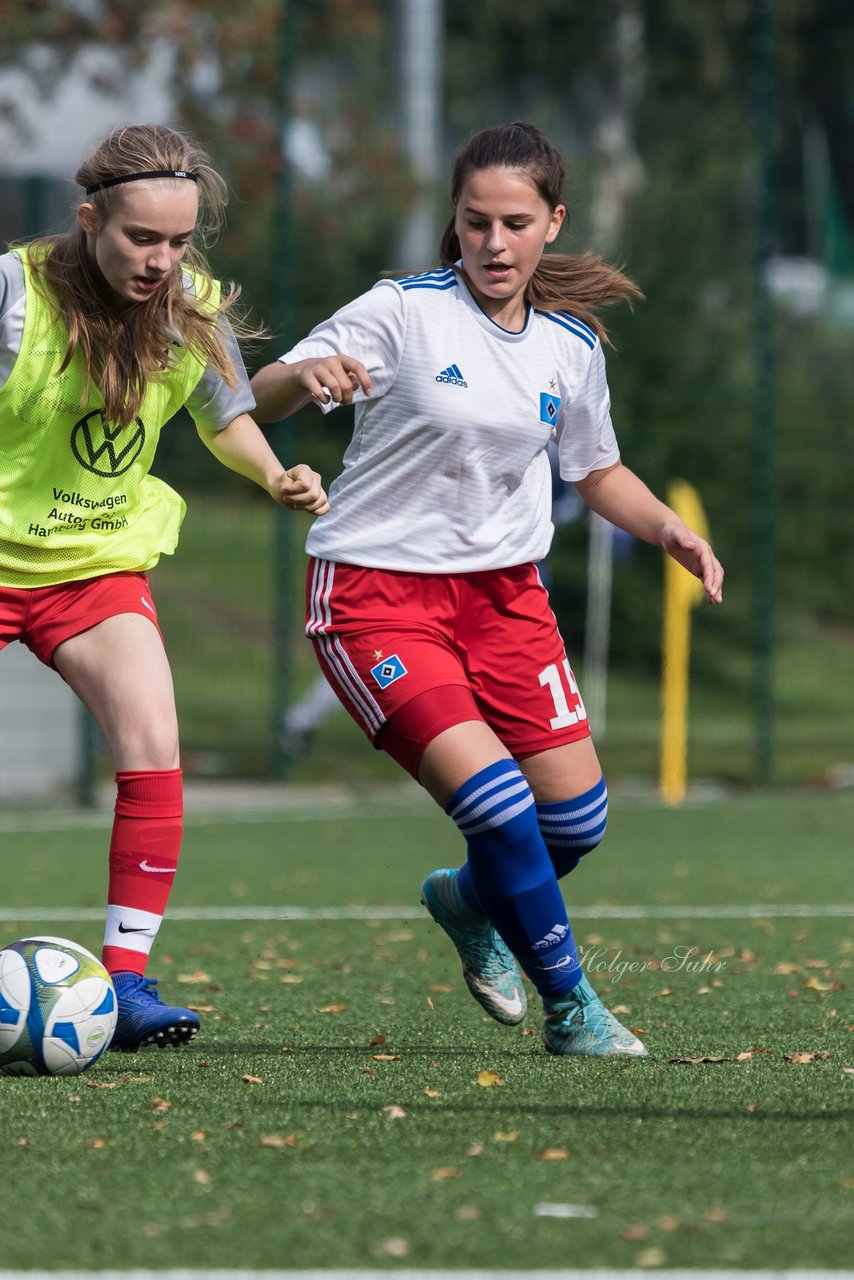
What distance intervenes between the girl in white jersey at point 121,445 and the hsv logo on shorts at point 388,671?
0.37 metres

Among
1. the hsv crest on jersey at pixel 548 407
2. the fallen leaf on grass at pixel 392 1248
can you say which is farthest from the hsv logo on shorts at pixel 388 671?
the fallen leaf on grass at pixel 392 1248

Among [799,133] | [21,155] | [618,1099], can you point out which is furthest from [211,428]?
[799,133]

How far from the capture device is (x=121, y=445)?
4422mm

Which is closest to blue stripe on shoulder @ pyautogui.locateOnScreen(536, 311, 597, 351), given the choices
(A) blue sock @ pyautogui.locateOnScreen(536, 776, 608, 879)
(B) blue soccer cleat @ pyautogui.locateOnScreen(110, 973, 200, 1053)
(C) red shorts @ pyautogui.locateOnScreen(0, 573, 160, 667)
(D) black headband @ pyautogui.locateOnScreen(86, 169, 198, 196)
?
(D) black headband @ pyautogui.locateOnScreen(86, 169, 198, 196)

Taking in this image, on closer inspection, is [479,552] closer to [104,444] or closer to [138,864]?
[104,444]

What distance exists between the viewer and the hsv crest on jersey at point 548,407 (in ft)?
14.6

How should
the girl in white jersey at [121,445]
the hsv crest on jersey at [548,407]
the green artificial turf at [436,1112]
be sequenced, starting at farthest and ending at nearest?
the hsv crest on jersey at [548,407] → the girl in white jersey at [121,445] → the green artificial turf at [436,1112]

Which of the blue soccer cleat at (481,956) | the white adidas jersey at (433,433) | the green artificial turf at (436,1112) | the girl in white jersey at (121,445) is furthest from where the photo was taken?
the blue soccer cleat at (481,956)

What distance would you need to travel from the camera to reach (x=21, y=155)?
12.5 m

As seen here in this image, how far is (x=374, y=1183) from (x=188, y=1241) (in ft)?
1.31

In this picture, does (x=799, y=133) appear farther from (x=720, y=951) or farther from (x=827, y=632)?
(x=720, y=951)

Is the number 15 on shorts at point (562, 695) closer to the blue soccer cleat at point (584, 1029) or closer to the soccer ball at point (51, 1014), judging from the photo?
the blue soccer cleat at point (584, 1029)

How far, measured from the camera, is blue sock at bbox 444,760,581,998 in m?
4.13

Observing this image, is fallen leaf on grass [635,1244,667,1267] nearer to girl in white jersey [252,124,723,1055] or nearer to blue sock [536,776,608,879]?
girl in white jersey [252,124,723,1055]
